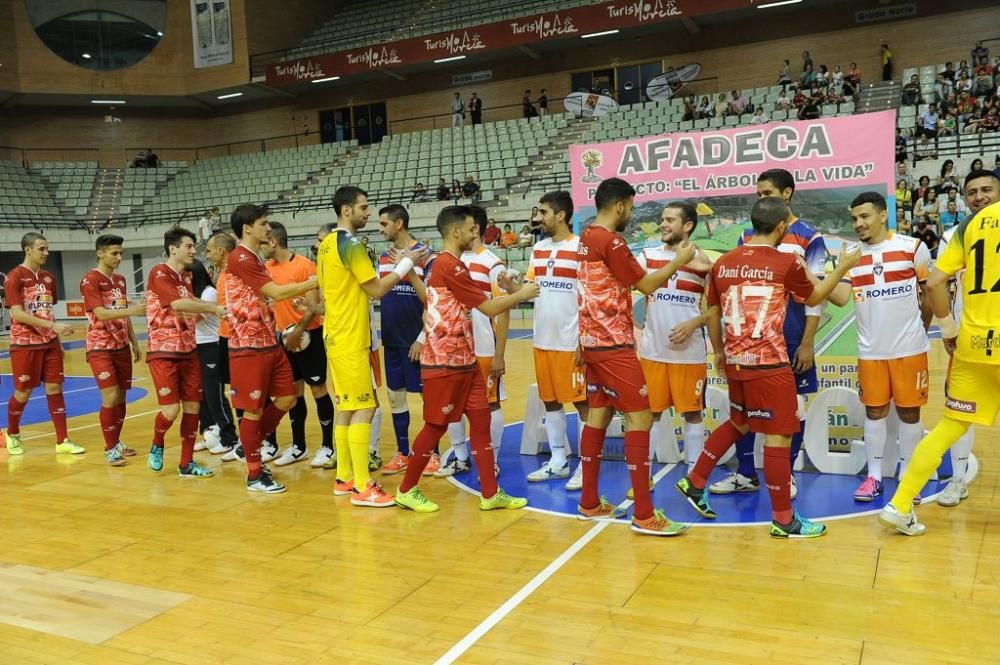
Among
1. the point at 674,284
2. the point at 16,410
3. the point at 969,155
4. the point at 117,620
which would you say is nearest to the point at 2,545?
the point at 117,620

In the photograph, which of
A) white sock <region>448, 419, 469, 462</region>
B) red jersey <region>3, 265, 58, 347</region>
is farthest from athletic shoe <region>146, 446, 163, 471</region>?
white sock <region>448, 419, 469, 462</region>

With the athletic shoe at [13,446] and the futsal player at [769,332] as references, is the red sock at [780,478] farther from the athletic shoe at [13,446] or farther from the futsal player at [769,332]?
the athletic shoe at [13,446]

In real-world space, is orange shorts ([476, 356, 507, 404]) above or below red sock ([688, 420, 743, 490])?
above

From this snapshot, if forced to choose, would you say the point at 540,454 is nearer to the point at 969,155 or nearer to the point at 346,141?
the point at 969,155

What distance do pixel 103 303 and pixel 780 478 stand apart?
590cm

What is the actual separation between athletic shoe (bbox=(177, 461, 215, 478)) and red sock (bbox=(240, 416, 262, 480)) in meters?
0.78

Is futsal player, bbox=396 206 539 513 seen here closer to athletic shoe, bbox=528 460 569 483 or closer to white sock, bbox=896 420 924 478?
athletic shoe, bbox=528 460 569 483

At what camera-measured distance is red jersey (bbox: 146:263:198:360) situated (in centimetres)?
660

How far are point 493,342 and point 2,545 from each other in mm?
3717

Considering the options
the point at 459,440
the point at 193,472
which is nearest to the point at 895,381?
the point at 459,440

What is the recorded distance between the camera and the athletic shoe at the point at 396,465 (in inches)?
256

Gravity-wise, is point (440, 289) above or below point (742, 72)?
below

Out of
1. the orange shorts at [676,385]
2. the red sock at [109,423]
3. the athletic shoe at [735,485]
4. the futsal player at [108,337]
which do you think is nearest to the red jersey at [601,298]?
the orange shorts at [676,385]

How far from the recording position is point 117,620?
3824 millimetres
